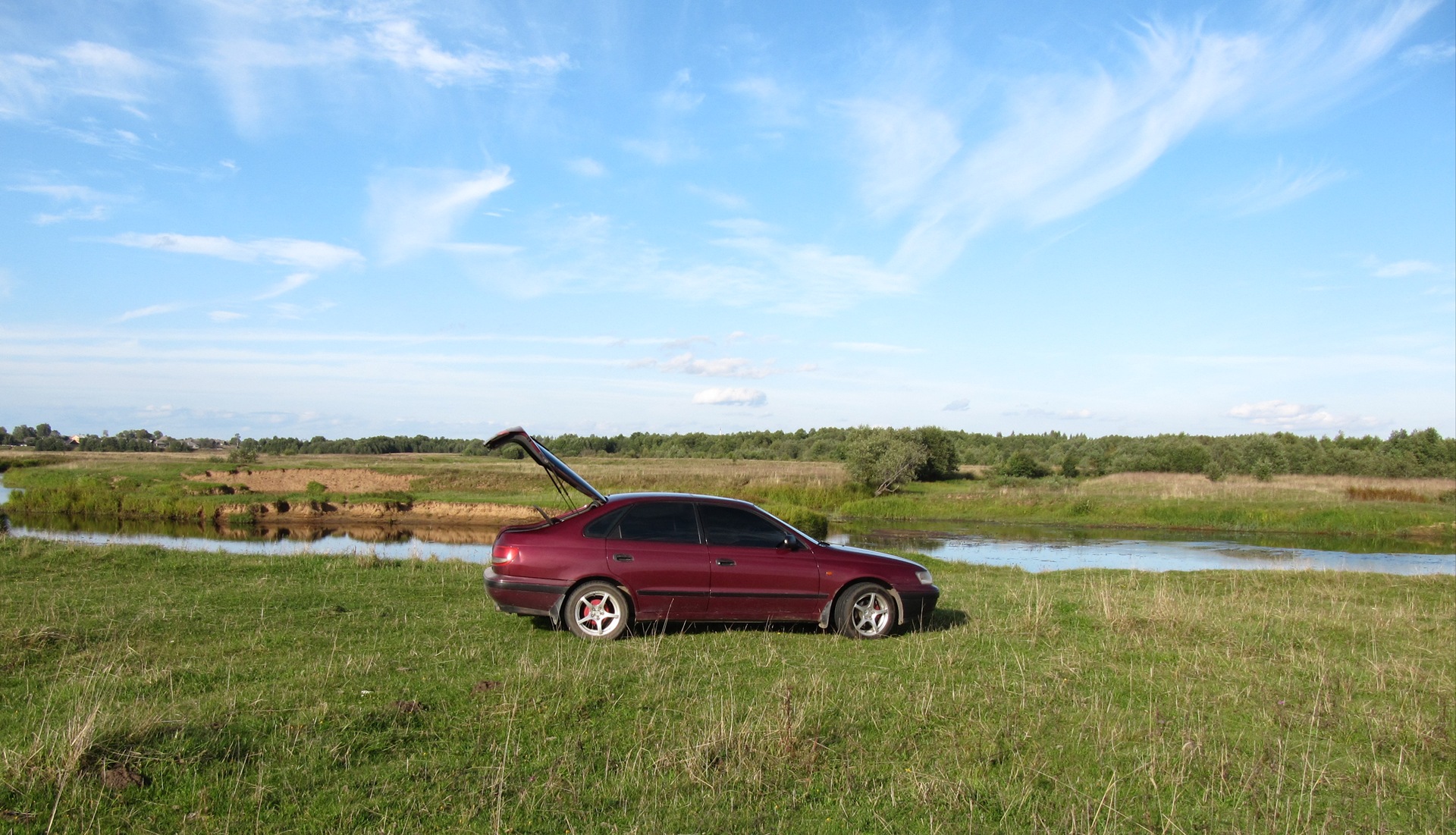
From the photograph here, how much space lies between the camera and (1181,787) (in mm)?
5035

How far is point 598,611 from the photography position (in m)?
8.70

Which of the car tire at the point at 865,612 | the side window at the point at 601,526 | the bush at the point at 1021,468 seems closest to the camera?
the side window at the point at 601,526

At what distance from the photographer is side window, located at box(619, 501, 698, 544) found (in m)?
8.89

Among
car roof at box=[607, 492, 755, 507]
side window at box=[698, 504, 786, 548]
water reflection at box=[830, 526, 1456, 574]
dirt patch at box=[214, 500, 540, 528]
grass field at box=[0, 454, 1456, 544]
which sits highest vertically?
car roof at box=[607, 492, 755, 507]

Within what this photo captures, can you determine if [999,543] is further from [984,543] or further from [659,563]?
[659,563]

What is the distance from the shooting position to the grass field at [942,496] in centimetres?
3722

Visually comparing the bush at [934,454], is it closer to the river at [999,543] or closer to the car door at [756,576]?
the river at [999,543]

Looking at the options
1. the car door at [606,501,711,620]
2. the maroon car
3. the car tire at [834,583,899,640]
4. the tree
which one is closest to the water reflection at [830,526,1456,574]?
the tree

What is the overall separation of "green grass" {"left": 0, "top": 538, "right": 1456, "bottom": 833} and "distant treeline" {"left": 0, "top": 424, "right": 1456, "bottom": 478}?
1806 inches

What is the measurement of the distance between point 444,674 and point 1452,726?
7.61 m

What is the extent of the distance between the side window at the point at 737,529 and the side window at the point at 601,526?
91 cm

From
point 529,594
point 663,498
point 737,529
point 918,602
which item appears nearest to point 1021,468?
point 918,602

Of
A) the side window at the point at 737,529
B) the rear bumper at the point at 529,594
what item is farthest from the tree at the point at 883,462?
the rear bumper at the point at 529,594

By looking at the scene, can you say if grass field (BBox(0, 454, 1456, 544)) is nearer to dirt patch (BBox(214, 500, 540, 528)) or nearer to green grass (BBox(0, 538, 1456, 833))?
dirt patch (BBox(214, 500, 540, 528))
